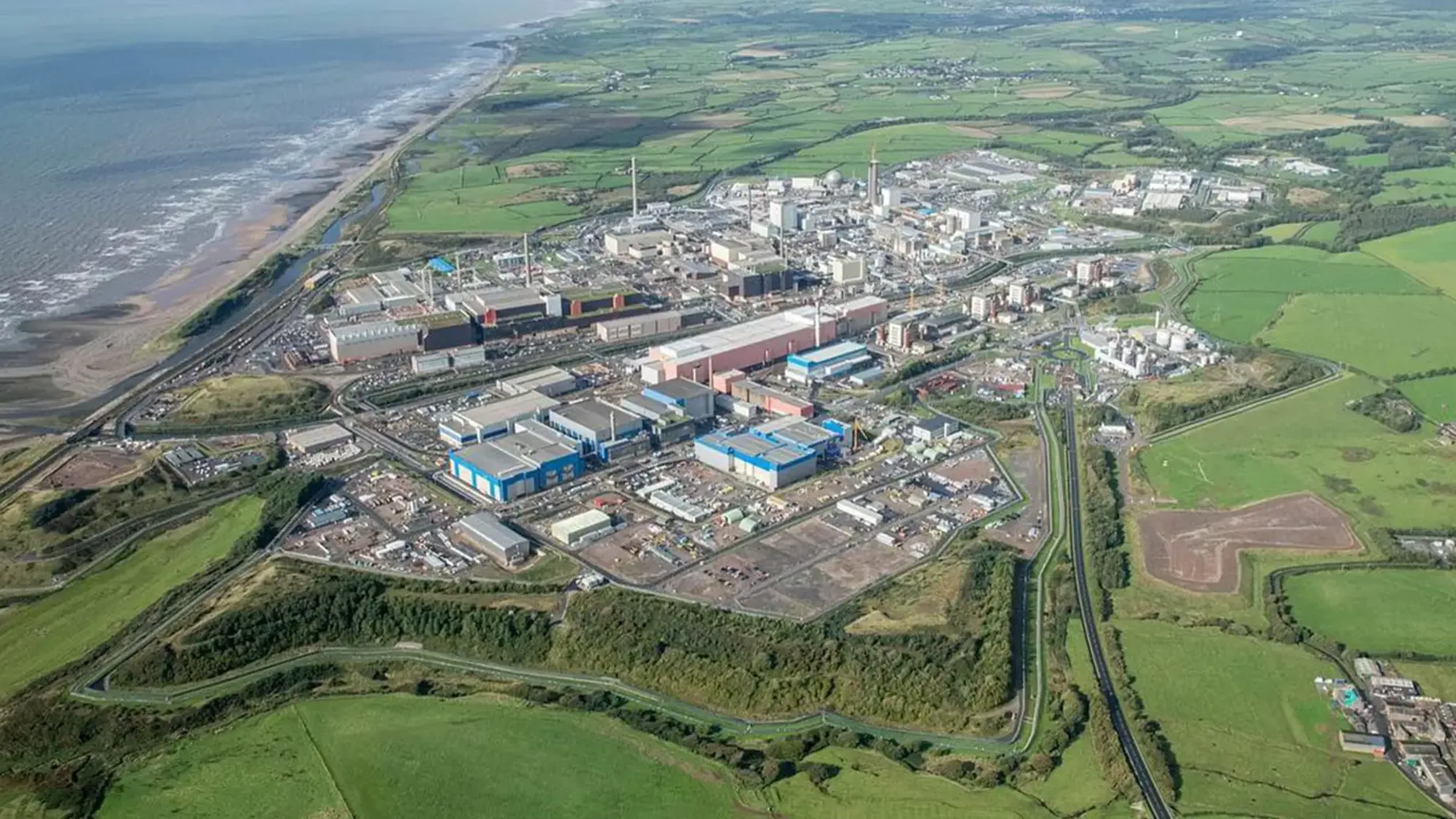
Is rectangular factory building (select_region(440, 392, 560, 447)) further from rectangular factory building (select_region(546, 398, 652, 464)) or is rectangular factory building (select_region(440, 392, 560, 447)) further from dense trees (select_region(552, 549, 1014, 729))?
dense trees (select_region(552, 549, 1014, 729))

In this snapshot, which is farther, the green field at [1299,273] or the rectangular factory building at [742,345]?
the green field at [1299,273]

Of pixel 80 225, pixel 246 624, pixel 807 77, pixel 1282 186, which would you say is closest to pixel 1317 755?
pixel 246 624

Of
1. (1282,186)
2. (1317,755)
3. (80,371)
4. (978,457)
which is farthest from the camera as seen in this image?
(1282,186)

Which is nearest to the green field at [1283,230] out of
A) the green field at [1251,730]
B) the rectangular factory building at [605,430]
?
the green field at [1251,730]

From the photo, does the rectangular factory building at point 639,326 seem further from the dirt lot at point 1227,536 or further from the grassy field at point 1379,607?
the grassy field at point 1379,607

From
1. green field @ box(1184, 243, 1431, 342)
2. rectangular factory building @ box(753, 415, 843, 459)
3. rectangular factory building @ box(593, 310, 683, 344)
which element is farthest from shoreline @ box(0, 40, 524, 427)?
green field @ box(1184, 243, 1431, 342)

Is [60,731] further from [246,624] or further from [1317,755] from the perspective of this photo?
[1317,755]
